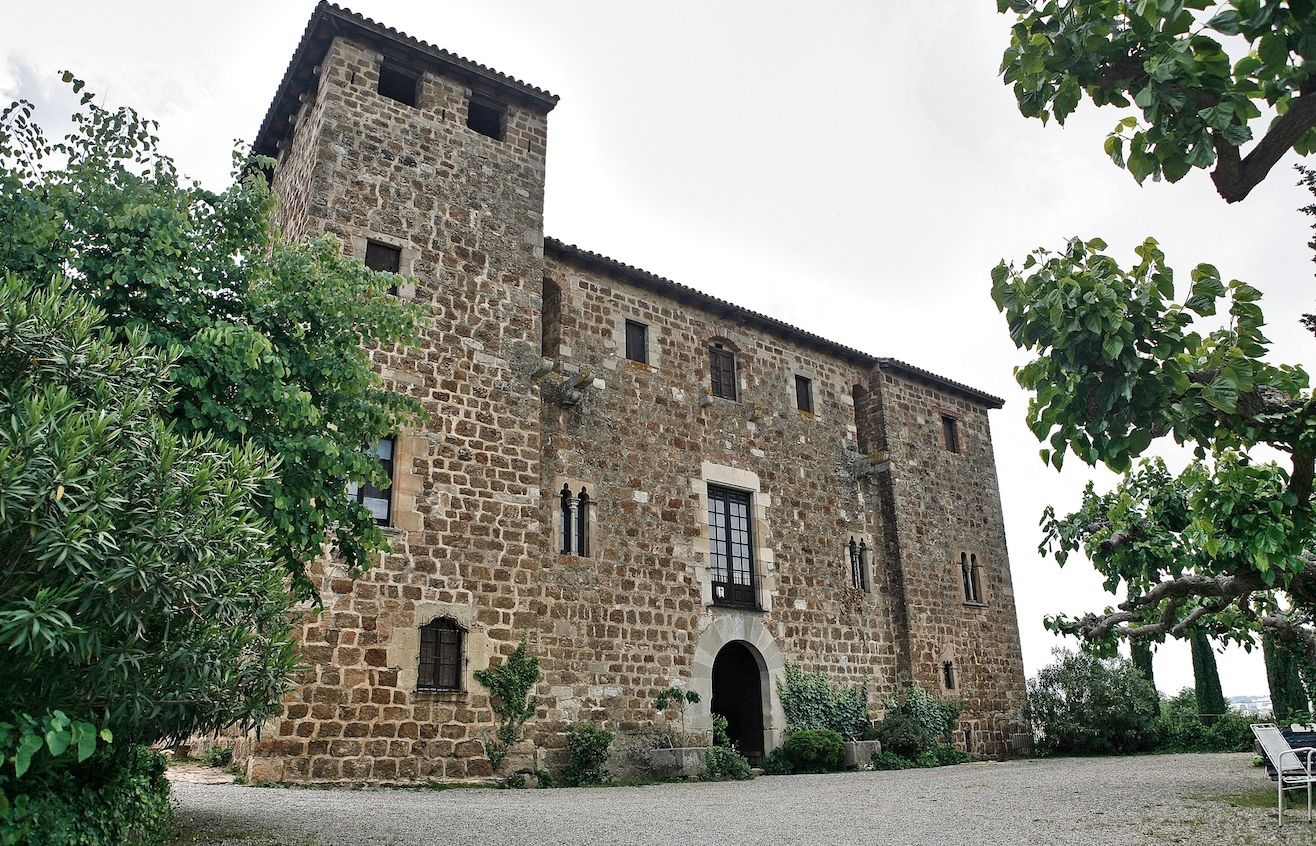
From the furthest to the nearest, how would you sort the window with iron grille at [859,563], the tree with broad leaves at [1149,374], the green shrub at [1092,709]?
1. the green shrub at [1092,709]
2. the window with iron grille at [859,563]
3. the tree with broad leaves at [1149,374]

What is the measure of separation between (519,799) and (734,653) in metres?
7.47

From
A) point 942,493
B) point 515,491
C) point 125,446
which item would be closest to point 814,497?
point 942,493

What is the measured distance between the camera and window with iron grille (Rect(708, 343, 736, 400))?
17.6 metres

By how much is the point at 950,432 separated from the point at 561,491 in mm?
11600

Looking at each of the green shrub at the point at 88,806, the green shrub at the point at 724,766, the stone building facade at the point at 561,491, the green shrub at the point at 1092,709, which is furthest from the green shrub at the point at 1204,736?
the green shrub at the point at 88,806

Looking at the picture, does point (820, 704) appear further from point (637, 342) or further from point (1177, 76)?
point (1177, 76)

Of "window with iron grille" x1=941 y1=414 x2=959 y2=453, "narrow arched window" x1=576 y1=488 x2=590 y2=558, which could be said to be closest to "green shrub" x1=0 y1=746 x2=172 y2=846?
"narrow arched window" x1=576 y1=488 x2=590 y2=558

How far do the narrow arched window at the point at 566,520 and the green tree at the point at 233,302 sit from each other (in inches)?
226

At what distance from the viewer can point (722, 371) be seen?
17.8m

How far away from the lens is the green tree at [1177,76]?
382 cm

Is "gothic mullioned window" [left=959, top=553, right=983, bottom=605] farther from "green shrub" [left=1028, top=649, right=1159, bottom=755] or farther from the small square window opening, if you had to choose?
the small square window opening

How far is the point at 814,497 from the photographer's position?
18281 mm

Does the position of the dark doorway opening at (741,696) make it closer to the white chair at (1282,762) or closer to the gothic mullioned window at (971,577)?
the gothic mullioned window at (971,577)

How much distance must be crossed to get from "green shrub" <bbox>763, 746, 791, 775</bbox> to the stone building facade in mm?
461
